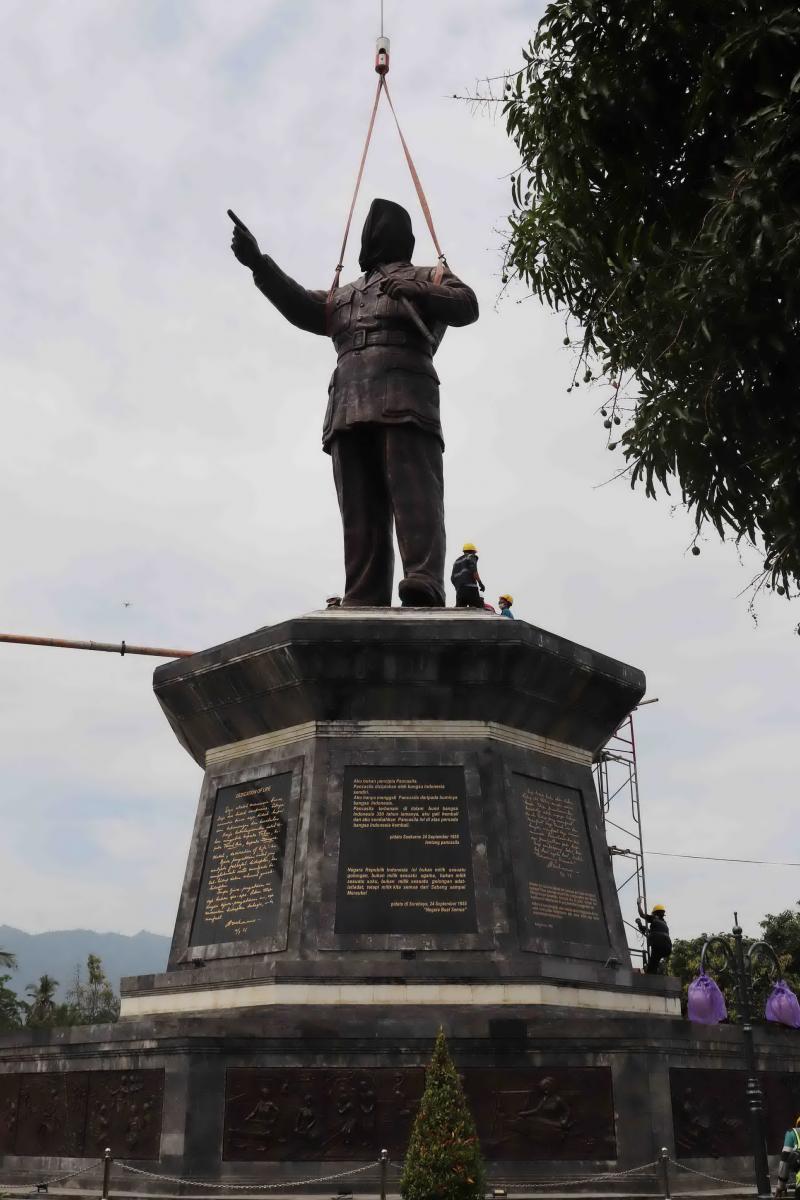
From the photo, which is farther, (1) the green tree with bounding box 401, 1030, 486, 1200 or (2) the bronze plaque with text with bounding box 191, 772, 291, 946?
(2) the bronze plaque with text with bounding box 191, 772, 291, 946

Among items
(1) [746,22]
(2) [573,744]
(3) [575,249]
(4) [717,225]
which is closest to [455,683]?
(2) [573,744]

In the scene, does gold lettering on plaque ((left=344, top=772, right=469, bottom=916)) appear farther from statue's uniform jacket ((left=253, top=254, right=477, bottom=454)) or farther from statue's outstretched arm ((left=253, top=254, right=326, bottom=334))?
statue's outstretched arm ((left=253, top=254, right=326, bottom=334))

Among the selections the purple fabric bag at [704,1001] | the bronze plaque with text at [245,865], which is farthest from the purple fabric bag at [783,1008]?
the bronze plaque with text at [245,865]

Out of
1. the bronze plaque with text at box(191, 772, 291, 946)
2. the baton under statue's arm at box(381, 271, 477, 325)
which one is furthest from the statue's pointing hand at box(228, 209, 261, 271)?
the bronze plaque with text at box(191, 772, 291, 946)

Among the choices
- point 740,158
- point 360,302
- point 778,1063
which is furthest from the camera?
point 360,302

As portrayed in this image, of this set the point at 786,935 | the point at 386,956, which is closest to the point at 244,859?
the point at 386,956

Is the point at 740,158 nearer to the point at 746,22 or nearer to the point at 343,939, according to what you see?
the point at 746,22

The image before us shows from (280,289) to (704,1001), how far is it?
8004mm

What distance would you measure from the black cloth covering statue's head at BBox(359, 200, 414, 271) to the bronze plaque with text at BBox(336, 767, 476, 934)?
5.61 meters

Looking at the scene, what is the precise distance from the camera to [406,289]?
494 inches

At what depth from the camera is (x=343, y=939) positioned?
32.4 feet

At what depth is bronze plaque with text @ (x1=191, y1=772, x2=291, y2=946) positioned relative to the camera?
34.2 ft

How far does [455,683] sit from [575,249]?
3.72 m

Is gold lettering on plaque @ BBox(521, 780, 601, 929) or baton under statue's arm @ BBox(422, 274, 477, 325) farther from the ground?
baton under statue's arm @ BBox(422, 274, 477, 325)
